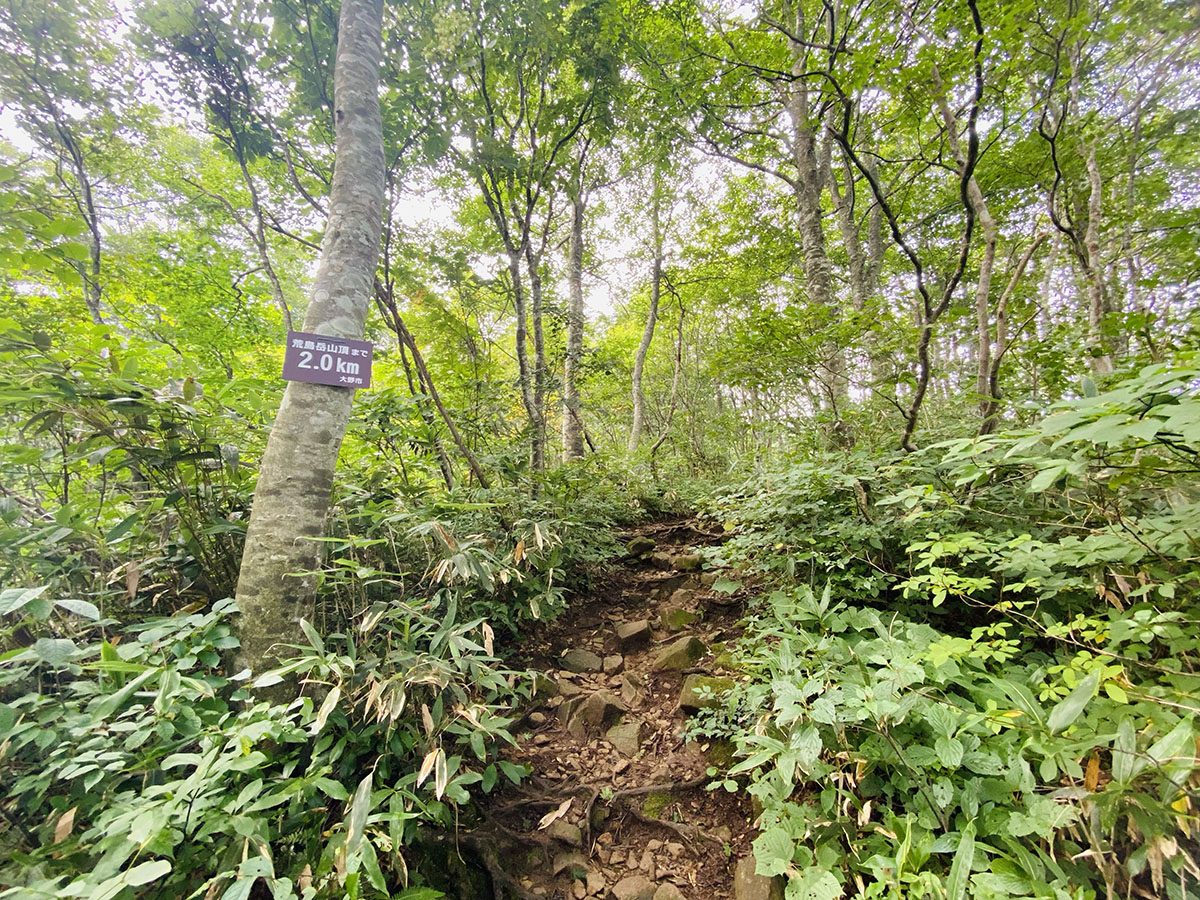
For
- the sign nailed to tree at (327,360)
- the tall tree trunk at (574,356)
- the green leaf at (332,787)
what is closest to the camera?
the green leaf at (332,787)

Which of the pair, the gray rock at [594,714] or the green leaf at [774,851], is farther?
the gray rock at [594,714]

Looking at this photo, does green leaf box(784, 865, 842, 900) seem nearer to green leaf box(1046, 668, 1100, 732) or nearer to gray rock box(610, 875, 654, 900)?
gray rock box(610, 875, 654, 900)

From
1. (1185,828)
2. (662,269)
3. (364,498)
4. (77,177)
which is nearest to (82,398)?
(364,498)

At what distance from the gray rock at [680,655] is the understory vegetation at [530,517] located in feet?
1.01

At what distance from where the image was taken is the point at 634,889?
1858mm

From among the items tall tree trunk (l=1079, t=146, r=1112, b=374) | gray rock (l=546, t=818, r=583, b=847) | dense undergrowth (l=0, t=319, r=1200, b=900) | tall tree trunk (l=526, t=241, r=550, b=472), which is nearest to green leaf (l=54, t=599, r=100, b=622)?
dense undergrowth (l=0, t=319, r=1200, b=900)

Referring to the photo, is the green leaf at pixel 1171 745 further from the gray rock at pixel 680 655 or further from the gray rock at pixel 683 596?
the gray rock at pixel 683 596

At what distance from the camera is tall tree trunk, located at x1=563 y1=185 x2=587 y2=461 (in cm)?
605

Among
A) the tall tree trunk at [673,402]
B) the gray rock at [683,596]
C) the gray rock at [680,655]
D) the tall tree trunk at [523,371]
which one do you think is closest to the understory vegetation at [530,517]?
the tall tree trunk at [523,371]

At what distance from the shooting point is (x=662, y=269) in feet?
33.2

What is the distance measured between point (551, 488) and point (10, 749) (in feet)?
11.3

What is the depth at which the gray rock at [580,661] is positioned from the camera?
3131mm

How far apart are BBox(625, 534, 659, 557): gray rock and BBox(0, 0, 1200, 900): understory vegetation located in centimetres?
24

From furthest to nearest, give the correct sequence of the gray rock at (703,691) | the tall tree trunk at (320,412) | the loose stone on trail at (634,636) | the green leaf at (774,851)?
1. the loose stone on trail at (634,636)
2. the gray rock at (703,691)
3. the tall tree trunk at (320,412)
4. the green leaf at (774,851)
